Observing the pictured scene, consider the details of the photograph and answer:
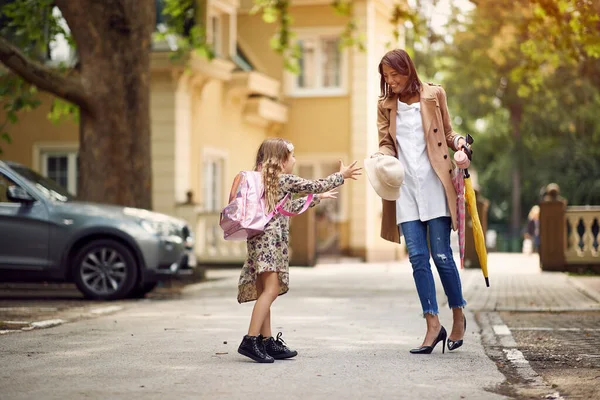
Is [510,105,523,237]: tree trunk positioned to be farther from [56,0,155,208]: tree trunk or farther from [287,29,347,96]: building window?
[56,0,155,208]: tree trunk

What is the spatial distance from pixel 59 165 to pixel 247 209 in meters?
18.9

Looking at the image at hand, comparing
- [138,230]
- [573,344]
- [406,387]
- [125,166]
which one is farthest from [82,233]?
[406,387]

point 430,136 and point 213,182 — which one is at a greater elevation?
point 213,182

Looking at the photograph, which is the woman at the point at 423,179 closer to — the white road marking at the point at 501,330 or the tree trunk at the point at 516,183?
the white road marking at the point at 501,330

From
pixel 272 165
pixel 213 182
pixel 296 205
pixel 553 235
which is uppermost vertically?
pixel 213 182

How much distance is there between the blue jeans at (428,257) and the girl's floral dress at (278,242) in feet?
2.41

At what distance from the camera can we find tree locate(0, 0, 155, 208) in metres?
16.1

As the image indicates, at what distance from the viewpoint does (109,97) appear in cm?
1612

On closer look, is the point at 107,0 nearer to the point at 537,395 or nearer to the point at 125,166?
the point at 125,166

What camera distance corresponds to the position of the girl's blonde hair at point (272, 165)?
750 cm

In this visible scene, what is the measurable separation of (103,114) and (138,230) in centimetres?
270

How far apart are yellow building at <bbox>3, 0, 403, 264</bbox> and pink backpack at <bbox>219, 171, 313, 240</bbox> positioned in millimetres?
16239

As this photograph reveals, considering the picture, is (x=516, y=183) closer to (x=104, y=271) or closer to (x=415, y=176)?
(x=104, y=271)

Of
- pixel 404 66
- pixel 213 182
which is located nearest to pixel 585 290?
pixel 404 66
